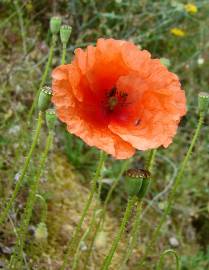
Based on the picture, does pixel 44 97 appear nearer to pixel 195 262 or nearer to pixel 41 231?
pixel 41 231

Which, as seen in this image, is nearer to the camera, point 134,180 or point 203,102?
point 134,180

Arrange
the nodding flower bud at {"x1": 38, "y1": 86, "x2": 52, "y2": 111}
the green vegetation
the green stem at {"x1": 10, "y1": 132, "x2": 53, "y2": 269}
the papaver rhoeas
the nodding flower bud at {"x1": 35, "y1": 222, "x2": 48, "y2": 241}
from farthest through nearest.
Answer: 1. the green vegetation
2. the nodding flower bud at {"x1": 35, "y1": 222, "x2": 48, "y2": 241}
3. the green stem at {"x1": 10, "y1": 132, "x2": 53, "y2": 269}
4. the nodding flower bud at {"x1": 38, "y1": 86, "x2": 52, "y2": 111}
5. the papaver rhoeas

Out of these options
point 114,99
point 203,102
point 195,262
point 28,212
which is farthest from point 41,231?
point 195,262

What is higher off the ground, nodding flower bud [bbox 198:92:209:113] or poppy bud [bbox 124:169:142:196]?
nodding flower bud [bbox 198:92:209:113]

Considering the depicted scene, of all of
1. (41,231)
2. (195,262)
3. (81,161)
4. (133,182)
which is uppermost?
(133,182)

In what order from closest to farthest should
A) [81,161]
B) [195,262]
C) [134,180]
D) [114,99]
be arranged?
[134,180], [114,99], [195,262], [81,161]

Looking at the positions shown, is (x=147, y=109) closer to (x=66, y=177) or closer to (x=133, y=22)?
(x=66, y=177)

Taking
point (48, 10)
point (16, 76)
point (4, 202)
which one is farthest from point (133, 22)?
point (4, 202)

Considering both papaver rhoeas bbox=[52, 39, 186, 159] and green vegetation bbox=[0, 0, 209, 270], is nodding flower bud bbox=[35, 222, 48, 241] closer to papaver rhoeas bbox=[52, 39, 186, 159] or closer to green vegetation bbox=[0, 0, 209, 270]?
green vegetation bbox=[0, 0, 209, 270]

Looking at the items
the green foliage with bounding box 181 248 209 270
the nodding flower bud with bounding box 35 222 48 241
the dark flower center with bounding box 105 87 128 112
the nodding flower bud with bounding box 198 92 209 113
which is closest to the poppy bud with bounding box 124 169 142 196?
the dark flower center with bounding box 105 87 128 112
